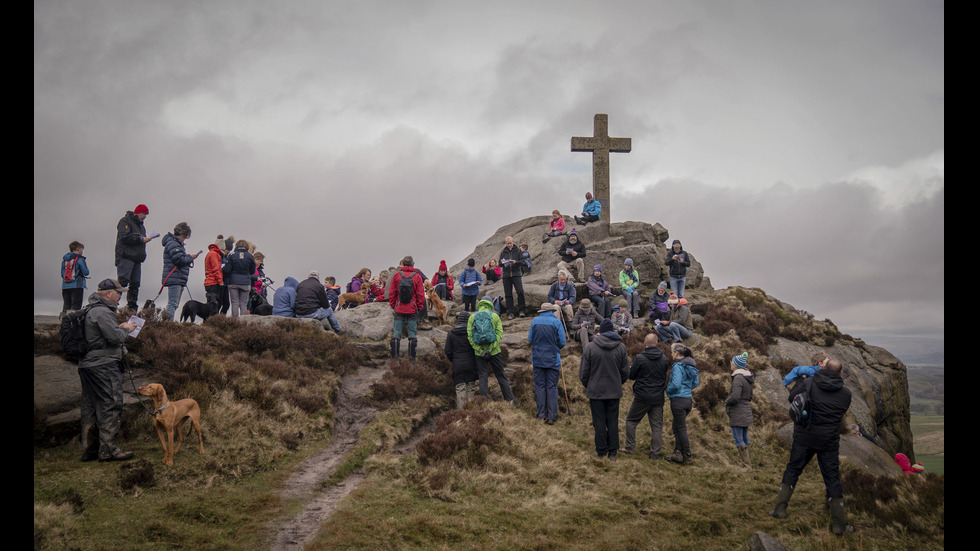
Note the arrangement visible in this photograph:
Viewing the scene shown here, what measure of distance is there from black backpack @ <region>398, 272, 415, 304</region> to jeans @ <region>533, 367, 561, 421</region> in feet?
14.0

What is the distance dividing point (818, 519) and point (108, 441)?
37.1ft

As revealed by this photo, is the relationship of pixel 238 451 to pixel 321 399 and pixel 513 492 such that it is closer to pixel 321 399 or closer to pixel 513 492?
pixel 321 399

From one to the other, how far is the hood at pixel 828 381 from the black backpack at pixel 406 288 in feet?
32.8

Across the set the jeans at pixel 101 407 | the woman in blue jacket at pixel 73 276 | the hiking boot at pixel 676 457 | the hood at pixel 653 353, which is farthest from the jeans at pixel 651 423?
the woman in blue jacket at pixel 73 276

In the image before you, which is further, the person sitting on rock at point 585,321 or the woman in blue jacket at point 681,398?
the person sitting on rock at point 585,321

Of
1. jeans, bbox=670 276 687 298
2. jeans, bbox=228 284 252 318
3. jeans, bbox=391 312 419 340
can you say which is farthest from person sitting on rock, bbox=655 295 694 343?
jeans, bbox=228 284 252 318

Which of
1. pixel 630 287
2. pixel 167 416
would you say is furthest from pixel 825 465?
pixel 630 287

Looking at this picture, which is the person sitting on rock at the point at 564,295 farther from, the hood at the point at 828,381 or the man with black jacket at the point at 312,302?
the hood at the point at 828,381

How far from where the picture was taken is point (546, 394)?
43.5 ft

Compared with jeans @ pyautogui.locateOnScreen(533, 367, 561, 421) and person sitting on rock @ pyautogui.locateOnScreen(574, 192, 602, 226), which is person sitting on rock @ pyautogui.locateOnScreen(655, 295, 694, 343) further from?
person sitting on rock @ pyautogui.locateOnScreen(574, 192, 602, 226)

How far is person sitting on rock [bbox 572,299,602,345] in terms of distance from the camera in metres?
16.7

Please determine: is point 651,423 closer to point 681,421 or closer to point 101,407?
point 681,421

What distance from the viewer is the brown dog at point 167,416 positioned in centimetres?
877
